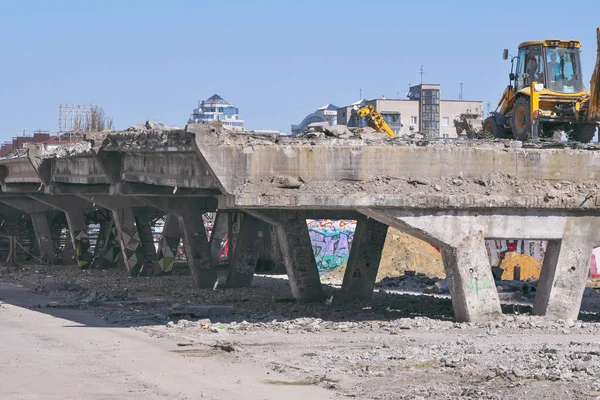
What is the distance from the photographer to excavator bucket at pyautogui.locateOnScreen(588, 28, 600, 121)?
2912cm

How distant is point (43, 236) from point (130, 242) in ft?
36.6

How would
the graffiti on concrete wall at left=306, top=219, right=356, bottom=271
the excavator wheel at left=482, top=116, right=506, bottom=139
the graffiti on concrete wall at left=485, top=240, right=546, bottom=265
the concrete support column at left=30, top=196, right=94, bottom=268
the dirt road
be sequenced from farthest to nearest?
the graffiti on concrete wall at left=306, top=219, right=356, bottom=271
the concrete support column at left=30, top=196, right=94, bottom=268
the graffiti on concrete wall at left=485, top=240, right=546, bottom=265
the excavator wheel at left=482, top=116, right=506, bottom=139
the dirt road

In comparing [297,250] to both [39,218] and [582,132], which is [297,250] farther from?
[39,218]

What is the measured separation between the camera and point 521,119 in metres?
32.7

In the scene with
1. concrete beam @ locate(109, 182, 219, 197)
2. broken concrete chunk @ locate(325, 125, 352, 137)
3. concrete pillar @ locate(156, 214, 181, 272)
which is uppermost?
broken concrete chunk @ locate(325, 125, 352, 137)

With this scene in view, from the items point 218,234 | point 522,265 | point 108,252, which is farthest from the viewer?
point 108,252

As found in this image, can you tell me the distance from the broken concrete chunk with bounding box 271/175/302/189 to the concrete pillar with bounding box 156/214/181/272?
A: 19.5 metres

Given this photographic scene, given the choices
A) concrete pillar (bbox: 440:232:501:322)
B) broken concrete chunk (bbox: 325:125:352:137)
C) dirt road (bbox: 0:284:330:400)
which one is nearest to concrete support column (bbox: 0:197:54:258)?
dirt road (bbox: 0:284:330:400)

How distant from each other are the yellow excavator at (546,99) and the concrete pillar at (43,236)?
83.3 feet

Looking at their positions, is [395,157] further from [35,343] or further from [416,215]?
[35,343]

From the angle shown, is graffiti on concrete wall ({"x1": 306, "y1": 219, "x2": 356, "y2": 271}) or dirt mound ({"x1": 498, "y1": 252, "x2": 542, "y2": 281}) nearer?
dirt mound ({"x1": 498, "y1": 252, "x2": 542, "y2": 281})

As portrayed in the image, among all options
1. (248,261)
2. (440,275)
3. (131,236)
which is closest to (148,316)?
(248,261)

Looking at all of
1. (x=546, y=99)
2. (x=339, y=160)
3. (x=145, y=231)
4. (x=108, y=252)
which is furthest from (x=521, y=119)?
(x=108, y=252)

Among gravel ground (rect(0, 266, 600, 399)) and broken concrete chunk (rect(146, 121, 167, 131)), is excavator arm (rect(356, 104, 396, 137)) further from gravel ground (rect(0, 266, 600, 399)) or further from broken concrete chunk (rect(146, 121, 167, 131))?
broken concrete chunk (rect(146, 121, 167, 131))
